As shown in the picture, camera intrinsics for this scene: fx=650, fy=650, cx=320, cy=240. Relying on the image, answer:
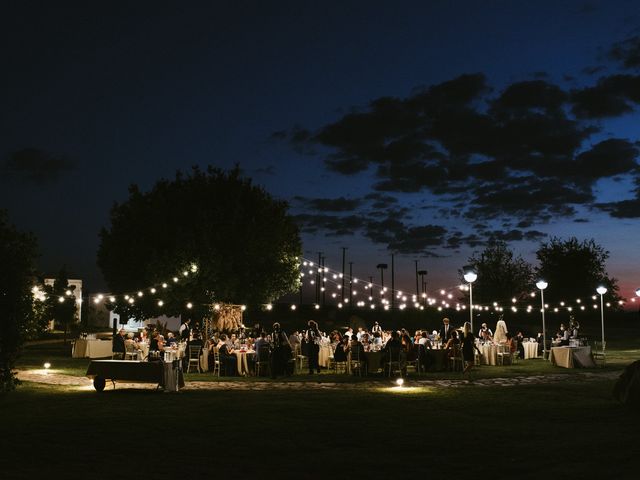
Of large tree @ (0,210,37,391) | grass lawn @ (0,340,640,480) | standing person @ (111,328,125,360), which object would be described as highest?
large tree @ (0,210,37,391)

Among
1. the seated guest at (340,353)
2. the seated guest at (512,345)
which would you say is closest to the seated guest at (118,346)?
the seated guest at (340,353)

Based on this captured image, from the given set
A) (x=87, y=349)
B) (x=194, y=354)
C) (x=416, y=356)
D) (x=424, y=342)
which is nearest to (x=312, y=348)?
(x=416, y=356)

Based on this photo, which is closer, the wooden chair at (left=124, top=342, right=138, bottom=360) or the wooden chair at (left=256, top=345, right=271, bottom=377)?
the wooden chair at (left=256, top=345, right=271, bottom=377)

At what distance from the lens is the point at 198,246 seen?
28.1 m

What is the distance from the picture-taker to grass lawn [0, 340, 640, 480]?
22.5 ft

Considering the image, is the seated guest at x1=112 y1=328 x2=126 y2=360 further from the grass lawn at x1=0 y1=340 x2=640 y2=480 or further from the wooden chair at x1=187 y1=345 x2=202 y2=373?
the grass lawn at x1=0 y1=340 x2=640 y2=480

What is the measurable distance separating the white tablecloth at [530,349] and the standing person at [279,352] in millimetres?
11770

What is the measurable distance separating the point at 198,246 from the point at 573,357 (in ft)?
51.1

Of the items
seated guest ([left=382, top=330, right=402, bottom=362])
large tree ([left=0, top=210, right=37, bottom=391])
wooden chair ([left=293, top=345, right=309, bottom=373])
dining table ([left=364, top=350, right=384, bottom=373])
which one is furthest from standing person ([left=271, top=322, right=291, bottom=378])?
large tree ([left=0, top=210, right=37, bottom=391])

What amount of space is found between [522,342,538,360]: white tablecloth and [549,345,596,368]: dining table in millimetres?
3895

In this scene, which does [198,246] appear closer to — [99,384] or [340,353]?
[340,353]

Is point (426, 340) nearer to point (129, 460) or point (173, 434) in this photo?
point (173, 434)

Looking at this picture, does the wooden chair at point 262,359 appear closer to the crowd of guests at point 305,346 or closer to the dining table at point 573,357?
the crowd of guests at point 305,346

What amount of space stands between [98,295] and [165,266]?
9.64ft
